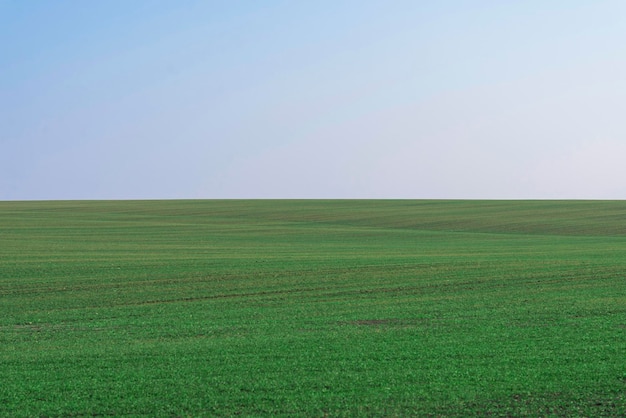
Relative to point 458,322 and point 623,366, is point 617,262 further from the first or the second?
point 623,366

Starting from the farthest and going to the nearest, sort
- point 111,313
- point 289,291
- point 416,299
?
point 289,291
point 416,299
point 111,313

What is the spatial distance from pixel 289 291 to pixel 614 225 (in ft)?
161

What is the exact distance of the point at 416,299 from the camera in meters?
23.8

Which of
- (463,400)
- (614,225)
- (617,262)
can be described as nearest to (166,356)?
(463,400)

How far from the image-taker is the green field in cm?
1191

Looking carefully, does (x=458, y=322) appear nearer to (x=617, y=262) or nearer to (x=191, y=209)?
(x=617, y=262)

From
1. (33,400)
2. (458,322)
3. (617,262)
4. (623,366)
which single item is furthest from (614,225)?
(33,400)

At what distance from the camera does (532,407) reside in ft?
37.4

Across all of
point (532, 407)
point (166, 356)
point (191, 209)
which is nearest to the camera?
point (532, 407)

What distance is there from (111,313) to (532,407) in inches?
520

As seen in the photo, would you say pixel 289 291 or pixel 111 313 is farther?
pixel 289 291

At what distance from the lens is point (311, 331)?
710 inches

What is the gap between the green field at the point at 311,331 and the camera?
11.9 meters

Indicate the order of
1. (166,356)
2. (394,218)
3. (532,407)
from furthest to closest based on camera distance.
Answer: (394,218) < (166,356) < (532,407)
